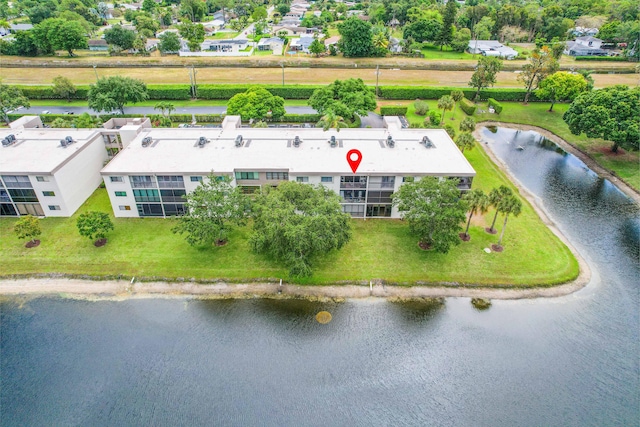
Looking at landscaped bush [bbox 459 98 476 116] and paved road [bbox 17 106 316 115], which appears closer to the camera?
landscaped bush [bbox 459 98 476 116]

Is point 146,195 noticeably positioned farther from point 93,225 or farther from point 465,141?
point 465,141

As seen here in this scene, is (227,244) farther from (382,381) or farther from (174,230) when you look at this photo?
(382,381)

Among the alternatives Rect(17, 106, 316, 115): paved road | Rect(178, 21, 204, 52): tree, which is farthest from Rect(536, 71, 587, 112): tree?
Rect(178, 21, 204, 52): tree

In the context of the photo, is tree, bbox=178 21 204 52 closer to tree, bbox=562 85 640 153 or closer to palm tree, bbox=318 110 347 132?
palm tree, bbox=318 110 347 132

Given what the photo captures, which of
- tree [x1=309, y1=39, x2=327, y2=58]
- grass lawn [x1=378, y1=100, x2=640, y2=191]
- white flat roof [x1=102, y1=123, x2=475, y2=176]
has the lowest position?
grass lawn [x1=378, y1=100, x2=640, y2=191]

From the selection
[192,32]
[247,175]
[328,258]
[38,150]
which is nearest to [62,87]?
[38,150]

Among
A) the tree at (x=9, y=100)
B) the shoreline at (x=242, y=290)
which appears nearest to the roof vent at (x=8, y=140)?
the shoreline at (x=242, y=290)

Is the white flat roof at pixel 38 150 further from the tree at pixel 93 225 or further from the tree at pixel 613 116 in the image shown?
the tree at pixel 613 116
